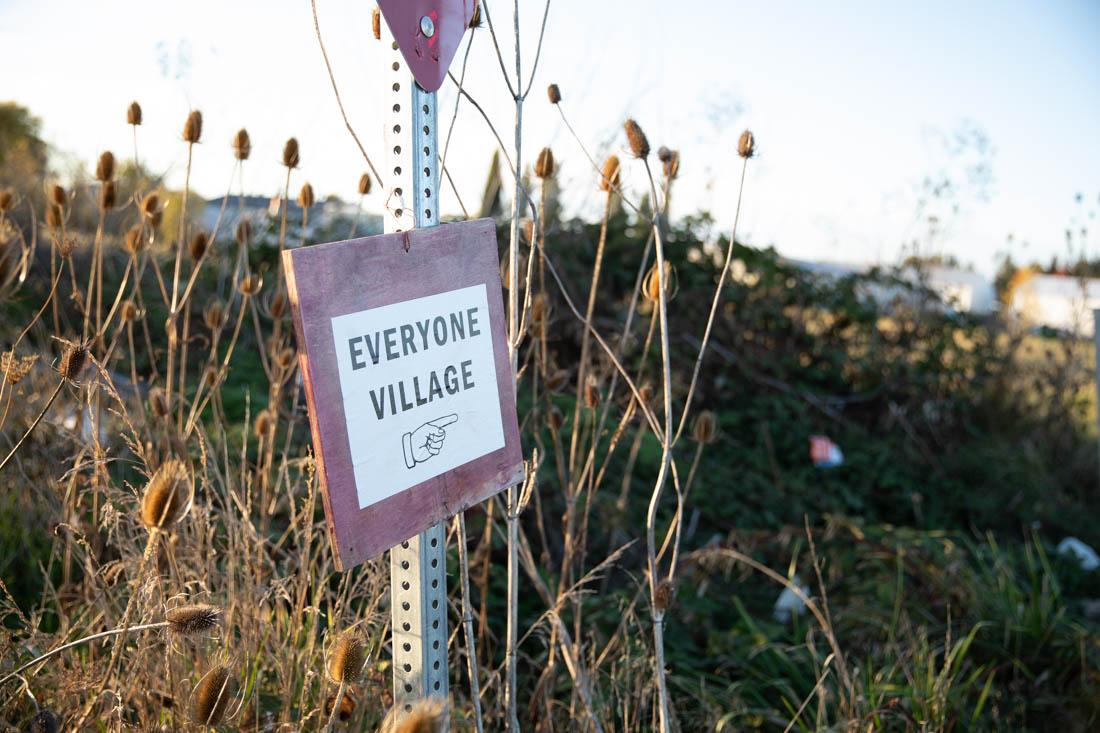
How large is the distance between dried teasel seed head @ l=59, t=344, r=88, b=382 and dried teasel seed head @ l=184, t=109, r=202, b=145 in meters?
0.77

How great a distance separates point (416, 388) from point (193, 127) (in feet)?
3.57

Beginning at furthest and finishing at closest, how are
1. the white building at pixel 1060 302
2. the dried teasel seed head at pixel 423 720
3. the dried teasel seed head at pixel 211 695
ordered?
the white building at pixel 1060 302 → the dried teasel seed head at pixel 211 695 → the dried teasel seed head at pixel 423 720

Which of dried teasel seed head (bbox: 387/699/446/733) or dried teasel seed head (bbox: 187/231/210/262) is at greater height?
dried teasel seed head (bbox: 187/231/210/262)

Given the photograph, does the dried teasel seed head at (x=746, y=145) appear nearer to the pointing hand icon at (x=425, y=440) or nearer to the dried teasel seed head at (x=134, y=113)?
the pointing hand icon at (x=425, y=440)

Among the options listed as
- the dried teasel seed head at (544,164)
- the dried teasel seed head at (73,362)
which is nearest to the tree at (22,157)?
the dried teasel seed head at (73,362)

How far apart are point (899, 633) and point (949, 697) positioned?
0.32 metres

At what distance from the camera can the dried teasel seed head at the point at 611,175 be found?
5.88ft

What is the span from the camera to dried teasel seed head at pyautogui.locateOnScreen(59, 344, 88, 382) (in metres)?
1.39

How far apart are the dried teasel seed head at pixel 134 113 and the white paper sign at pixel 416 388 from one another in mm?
1186

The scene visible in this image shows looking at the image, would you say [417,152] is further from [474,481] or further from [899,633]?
[899,633]

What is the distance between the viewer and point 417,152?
4.45 ft

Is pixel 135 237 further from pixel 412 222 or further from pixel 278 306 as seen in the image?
pixel 412 222

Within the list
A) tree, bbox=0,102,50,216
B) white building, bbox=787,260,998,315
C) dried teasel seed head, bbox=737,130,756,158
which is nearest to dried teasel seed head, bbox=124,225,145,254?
tree, bbox=0,102,50,216

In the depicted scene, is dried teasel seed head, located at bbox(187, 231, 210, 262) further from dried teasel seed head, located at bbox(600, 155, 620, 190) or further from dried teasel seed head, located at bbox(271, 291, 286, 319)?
dried teasel seed head, located at bbox(600, 155, 620, 190)
